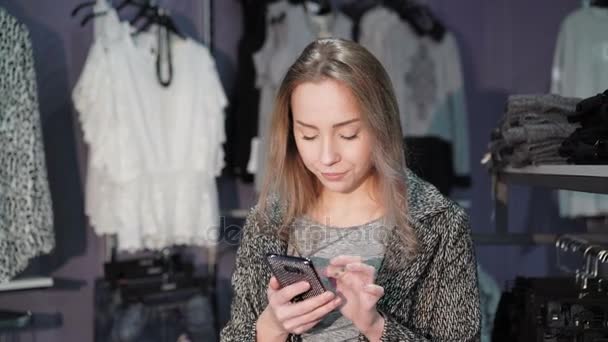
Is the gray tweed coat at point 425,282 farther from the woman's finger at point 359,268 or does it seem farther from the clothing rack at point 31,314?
the clothing rack at point 31,314

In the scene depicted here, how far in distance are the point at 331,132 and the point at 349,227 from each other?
247 millimetres

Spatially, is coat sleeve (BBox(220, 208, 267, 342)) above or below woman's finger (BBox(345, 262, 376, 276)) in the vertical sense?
below

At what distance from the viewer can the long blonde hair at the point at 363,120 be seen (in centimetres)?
129

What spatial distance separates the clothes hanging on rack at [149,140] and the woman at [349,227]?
1378 mm

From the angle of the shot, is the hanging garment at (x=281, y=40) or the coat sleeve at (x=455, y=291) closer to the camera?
the coat sleeve at (x=455, y=291)

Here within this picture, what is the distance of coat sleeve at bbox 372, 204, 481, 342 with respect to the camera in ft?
4.30

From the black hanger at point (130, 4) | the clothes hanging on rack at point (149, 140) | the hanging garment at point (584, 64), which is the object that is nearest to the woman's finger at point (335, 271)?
the clothes hanging on rack at point (149, 140)

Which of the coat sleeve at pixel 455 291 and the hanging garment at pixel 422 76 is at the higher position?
the hanging garment at pixel 422 76

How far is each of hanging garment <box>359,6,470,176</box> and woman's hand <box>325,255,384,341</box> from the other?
6.57ft

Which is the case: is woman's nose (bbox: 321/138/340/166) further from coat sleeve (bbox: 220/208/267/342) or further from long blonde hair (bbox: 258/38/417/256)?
coat sleeve (bbox: 220/208/267/342)

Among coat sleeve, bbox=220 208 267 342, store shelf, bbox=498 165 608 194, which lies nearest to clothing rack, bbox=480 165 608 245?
store shelf, bbox=498 165 608 194

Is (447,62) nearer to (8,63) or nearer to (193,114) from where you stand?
(193,114)

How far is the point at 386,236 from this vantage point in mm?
1373

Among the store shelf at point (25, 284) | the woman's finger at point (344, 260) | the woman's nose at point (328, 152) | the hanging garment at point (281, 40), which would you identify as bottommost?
the store shelf at point (25, 284)
